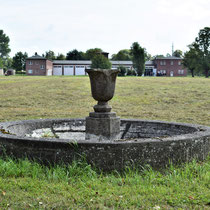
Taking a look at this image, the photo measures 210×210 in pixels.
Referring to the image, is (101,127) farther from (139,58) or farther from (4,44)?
(4,44)

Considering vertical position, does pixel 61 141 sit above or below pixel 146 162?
above

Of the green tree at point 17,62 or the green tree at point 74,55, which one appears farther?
the green tree at point 74,55

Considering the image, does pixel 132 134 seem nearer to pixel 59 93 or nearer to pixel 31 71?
pixel 59 93

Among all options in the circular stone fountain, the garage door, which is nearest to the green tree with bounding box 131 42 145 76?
the garage door

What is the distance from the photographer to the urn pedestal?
21.2 ft

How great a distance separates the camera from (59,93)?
23562mm

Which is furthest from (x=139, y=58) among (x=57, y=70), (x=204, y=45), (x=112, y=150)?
(x=112, y=150)

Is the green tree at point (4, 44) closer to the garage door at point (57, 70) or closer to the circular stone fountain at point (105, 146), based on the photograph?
the garage door at point (57, 70)

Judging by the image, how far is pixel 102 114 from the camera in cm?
656

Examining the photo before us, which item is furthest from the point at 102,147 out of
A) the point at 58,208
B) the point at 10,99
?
the point at 10,99

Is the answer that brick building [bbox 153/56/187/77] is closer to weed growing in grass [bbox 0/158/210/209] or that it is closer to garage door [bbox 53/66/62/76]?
garage door [bbox 53/66/62/76]

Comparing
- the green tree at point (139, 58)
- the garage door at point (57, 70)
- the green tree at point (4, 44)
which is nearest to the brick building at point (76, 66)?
the garage door at point (57, 70)

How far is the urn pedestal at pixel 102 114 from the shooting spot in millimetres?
6471

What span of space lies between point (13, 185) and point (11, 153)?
96cm
